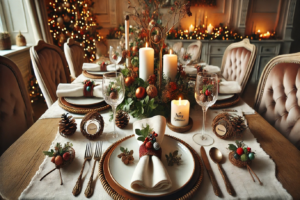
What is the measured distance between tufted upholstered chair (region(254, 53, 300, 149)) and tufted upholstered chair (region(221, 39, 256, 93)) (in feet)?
1.33

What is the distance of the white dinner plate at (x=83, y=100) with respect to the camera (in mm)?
1042

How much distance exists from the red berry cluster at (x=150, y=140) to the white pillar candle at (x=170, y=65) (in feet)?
1.42

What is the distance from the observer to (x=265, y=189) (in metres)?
0.56

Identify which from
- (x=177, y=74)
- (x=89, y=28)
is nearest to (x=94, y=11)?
(x=89, y=28)

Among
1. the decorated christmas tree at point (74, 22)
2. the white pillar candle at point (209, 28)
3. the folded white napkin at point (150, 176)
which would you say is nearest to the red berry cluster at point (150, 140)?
the folded white napkin at point (150, 176)

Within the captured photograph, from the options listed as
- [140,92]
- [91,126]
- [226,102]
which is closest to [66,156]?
[91,126]

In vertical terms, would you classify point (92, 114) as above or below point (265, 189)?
above

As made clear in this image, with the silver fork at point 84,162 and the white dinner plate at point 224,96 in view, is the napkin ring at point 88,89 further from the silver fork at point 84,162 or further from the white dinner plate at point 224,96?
the white dinner plate at point 224,96

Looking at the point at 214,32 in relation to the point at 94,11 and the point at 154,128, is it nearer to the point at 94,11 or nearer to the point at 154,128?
the point at 94,11

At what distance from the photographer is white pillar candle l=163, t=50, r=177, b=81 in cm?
98

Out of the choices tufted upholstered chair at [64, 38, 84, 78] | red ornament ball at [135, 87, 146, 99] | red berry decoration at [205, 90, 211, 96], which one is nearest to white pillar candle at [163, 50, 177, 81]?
red ornament ball at [135, 87, 146, 99]

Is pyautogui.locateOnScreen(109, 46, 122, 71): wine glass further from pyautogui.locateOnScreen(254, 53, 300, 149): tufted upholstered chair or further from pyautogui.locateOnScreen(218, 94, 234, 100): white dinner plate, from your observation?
pyautogui.locateOnScreen(254, 53, 300, 149): tufted upholstered chair

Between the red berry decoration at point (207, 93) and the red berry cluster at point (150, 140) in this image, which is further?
the red berry decoration at point (207, 93)

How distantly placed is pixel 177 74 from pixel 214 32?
3.44 m
